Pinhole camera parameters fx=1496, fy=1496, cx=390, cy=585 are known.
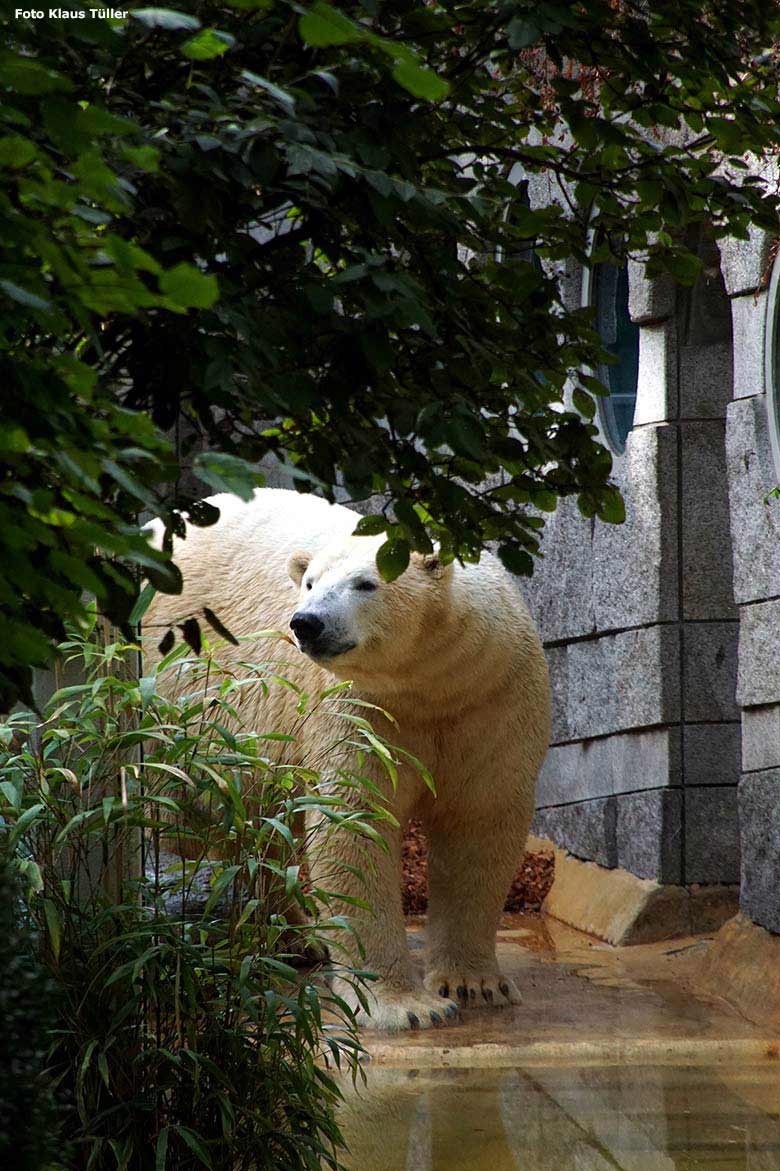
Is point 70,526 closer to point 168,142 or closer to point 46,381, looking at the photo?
point 46,381

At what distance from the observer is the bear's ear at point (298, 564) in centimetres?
504

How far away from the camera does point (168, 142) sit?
1.68 meters

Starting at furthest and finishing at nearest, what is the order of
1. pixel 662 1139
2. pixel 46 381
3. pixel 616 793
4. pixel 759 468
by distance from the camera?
1. pixel 616 793
2. pixel 759 468
3. pixel 662 1139
4. pixel 46 381

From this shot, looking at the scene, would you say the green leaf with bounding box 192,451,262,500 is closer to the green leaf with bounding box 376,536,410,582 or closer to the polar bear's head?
the green leaf with bounding box 376,536,410,582

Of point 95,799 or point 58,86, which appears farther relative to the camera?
point 95,799

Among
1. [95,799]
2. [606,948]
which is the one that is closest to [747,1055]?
[606,948]

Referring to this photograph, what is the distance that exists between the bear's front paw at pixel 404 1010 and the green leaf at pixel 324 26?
3.82 meters

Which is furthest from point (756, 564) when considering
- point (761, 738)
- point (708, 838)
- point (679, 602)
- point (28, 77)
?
point (28, 77)

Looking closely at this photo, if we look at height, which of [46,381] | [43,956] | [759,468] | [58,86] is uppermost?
[759,468]

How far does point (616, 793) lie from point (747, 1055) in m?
2.21

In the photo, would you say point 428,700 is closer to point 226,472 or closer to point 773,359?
point 773,359

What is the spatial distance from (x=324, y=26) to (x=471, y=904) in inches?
167

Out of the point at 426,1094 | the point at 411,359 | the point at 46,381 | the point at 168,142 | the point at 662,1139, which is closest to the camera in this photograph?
the point at 46,381

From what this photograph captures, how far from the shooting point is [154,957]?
2900 millimetres
